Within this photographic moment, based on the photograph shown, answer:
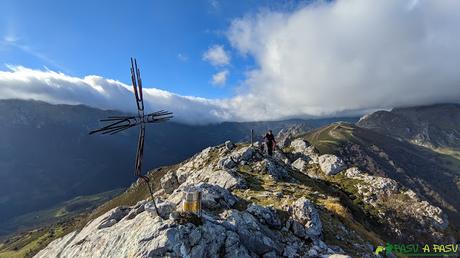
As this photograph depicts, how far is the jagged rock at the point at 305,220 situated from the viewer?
1130 inches

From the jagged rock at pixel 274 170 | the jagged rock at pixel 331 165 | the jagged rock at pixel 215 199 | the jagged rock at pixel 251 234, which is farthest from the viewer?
the jagged rock at pixel 331 165

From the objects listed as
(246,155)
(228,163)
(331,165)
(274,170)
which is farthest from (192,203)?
(331,165)

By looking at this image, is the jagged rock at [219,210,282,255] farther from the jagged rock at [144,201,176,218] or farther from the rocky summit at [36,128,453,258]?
the jagged rock at [144,201,176,218]

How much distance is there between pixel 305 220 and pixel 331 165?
355 ft

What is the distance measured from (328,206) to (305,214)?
563 inches

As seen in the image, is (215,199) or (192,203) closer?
(192,203)

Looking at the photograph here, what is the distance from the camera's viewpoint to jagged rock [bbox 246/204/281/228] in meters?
28.7

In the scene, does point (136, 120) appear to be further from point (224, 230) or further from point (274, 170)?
point (274, 170)

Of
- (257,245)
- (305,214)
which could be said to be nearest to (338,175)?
(305,214)

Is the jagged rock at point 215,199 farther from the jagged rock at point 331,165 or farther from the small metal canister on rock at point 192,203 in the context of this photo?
the jagged rock at point 331,165

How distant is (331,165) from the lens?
133m

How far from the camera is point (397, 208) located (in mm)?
104562

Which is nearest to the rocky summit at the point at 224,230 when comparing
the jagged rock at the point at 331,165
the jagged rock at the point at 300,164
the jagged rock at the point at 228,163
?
the jagged rock at the point at 228,163

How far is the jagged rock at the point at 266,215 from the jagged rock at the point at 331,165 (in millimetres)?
107633
